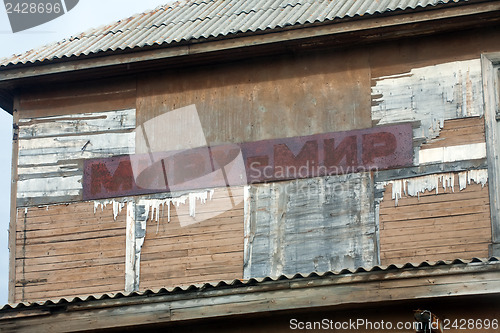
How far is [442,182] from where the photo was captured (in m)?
14.3

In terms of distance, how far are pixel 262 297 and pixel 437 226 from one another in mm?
2512

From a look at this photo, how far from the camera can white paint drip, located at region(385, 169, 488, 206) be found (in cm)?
1416

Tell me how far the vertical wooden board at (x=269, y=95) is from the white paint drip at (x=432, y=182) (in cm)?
99

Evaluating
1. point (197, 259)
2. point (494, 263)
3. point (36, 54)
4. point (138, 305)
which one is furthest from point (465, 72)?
point (36, 54)

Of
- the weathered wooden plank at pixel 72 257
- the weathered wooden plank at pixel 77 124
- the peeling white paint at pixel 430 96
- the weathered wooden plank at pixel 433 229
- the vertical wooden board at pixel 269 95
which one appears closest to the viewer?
the weathered wooden plank at pixel 433 229

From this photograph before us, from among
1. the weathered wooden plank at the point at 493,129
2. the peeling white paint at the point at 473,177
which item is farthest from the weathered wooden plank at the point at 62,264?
the weathered wooden plank at the point at 493,129

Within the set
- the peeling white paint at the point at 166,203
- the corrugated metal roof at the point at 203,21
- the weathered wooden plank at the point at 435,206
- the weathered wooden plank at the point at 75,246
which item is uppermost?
the corrugated metal roof at the point at 203,21

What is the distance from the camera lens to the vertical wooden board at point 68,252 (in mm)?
15180

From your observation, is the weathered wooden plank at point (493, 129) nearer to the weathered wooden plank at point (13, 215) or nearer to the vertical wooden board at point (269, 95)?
the vertical wooden board at point (269, 95)

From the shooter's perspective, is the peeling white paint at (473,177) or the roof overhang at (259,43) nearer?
the peeling white paint at (473,177)

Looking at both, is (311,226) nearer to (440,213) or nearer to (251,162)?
(251,162)

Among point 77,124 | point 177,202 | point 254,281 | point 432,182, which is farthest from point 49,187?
point 432,182

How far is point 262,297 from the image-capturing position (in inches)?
516

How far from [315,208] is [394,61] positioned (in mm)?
2265
